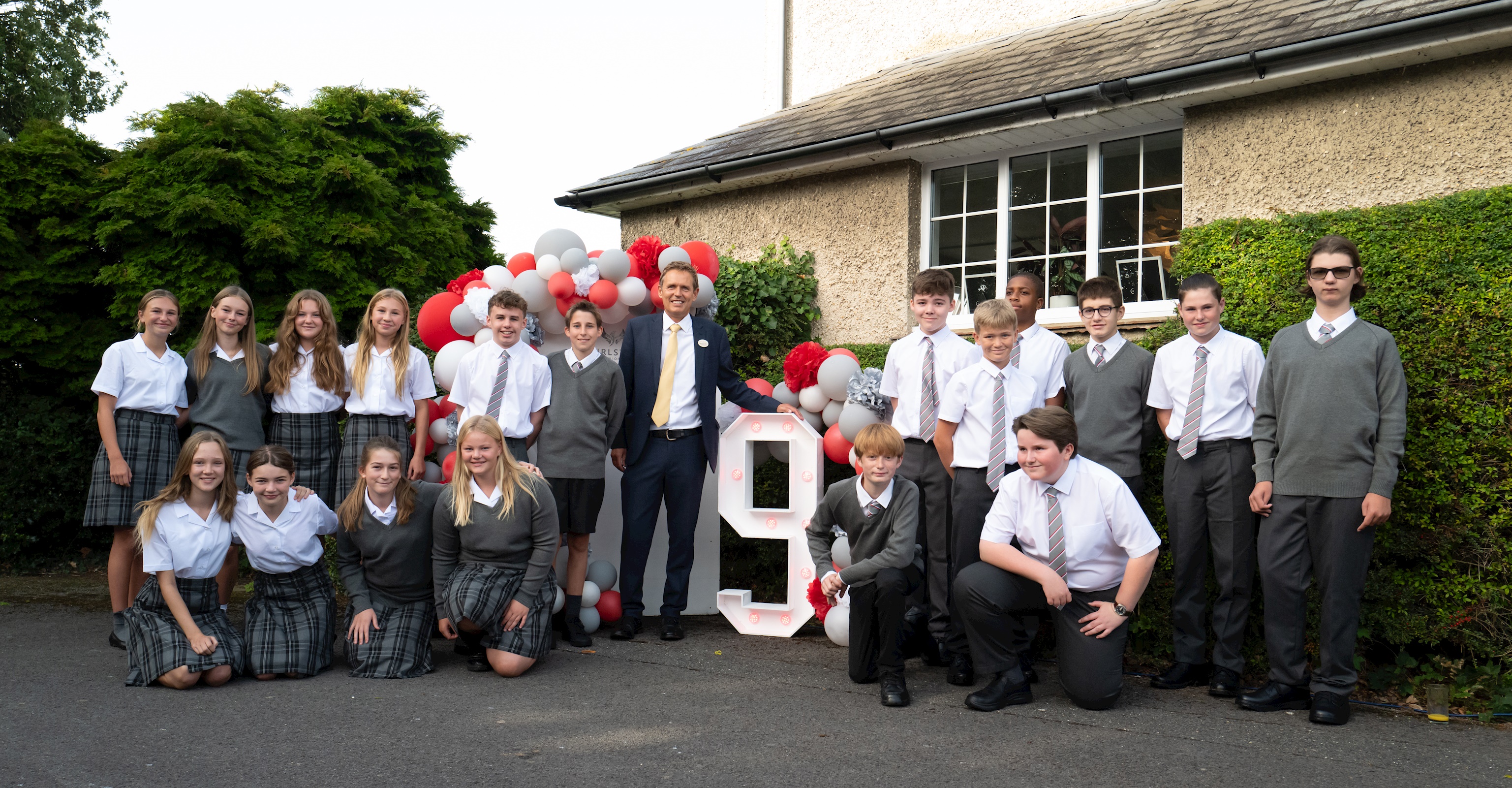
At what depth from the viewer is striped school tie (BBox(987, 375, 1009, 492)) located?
4816mm

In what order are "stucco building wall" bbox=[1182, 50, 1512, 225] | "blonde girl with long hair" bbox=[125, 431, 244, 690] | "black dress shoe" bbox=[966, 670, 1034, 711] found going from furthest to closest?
1. "stucco building wall" bbox=[1182, 50, 1512, 225]
2. "blonde girl with long hair" bbox=[125, 431, 244, 690]
3. "black dress shoe" bbox=[966, 670, 1034, 711]

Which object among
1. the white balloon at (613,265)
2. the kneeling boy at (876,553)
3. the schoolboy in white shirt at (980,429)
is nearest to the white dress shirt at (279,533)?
the white balloon at (613,265)

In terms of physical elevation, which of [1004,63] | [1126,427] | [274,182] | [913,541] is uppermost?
[1004,63]

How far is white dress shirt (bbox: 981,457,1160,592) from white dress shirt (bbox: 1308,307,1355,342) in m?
1.03

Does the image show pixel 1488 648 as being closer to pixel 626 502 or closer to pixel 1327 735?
pixel 1327 735

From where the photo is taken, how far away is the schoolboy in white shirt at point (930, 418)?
510cm

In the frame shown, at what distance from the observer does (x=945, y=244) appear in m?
8.89

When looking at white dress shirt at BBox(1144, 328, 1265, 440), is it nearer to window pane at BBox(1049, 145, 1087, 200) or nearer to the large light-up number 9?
the large light-up number 9

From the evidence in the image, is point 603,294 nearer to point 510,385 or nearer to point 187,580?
point 510,385

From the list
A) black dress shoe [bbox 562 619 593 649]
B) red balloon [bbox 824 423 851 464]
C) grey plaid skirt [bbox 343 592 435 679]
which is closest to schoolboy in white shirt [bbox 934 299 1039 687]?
red balloon [bbox 824 423 851 464]

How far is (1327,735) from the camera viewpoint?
Answer: 394 centimetres

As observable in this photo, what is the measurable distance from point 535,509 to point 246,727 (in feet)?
5.37

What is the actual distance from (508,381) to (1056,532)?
3099 millimetres

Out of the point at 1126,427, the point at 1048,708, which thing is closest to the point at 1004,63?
the point at 1126,427
